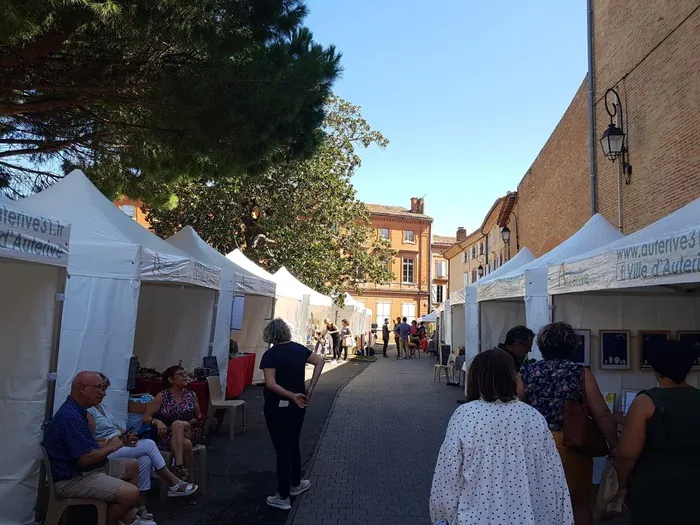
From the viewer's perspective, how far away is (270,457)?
732 cm

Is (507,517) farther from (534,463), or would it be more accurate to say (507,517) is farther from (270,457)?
(270,457)

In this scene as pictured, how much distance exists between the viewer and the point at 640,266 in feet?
14.4

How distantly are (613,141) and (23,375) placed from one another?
10829 mm

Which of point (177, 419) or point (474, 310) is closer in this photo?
point (177, 419)

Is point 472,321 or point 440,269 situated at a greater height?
point 440,269

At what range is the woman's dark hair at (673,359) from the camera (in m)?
2.85

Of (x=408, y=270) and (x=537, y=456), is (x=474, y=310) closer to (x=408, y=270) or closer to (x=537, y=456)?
(x=537, y=456)

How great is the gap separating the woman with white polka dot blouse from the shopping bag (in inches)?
65.4

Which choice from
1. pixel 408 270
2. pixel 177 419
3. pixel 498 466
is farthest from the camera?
pixel 408 270

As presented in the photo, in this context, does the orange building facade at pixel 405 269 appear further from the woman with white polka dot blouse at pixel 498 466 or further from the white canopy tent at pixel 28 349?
the woman with white polka dot blouse at pixel 498 466

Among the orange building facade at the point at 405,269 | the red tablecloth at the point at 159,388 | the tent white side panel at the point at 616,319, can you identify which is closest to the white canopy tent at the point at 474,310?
the tent white side panel at the point at 616,319

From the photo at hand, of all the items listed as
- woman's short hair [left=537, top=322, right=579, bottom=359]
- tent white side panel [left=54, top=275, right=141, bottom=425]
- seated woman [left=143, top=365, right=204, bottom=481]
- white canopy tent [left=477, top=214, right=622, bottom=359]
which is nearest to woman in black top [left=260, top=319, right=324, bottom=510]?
seated woman [left=143, top=365, right=204, bottom=481]

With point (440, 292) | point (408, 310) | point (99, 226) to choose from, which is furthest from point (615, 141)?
point (440, 292)

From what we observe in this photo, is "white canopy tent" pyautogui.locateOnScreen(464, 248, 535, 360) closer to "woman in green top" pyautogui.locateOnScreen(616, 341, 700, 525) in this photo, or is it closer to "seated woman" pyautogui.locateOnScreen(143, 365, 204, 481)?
"seated woman" pyautogui.locateOnScreen(143, 365, 204, 481)
